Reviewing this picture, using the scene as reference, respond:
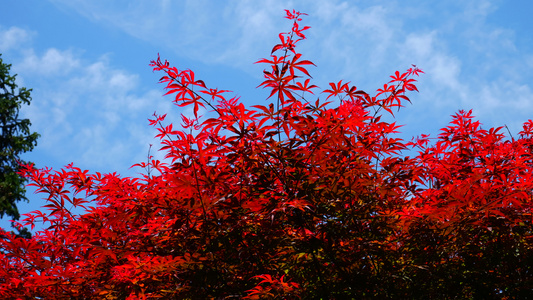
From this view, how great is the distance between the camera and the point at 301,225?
3.45m

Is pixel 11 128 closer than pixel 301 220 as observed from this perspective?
No

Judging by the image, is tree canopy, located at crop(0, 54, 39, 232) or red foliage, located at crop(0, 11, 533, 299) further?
tree canopy, located at crop(0, 54, 39, 232)

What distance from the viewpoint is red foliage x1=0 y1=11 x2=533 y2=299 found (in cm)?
345

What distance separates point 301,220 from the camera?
11.4ft

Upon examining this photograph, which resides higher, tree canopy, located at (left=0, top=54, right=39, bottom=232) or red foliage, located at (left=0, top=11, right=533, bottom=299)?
tree canopy, located at (left=0, top=54, right=39, bottom=232)

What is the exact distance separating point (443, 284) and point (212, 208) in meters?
2.15

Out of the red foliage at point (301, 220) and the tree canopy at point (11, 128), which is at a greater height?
the tree canopy at point (11, 128)

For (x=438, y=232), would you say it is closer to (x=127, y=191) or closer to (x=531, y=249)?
(x=531, y=249)

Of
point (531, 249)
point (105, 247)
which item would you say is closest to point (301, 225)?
point (105, 247)

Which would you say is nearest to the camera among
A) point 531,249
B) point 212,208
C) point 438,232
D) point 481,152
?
point 212,208

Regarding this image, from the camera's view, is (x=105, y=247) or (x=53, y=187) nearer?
(x=105, y=247)

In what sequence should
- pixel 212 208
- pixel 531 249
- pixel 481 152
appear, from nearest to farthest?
pixel 212 208, pixel 531 249, pixel 481 152

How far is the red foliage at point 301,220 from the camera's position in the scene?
136 inches

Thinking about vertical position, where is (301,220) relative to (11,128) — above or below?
below
